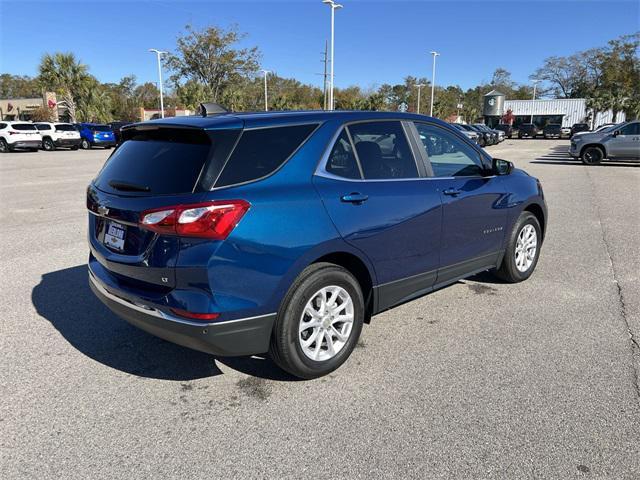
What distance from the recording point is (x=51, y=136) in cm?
3086

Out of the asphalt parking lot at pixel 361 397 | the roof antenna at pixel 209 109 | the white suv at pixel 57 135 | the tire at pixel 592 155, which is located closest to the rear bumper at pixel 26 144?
the white suv at pixel 57 135

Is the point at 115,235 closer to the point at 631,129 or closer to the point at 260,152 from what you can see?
the point at 260,152

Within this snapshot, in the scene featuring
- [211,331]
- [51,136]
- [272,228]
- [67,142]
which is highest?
[51,136]

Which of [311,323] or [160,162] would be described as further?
[311,323]

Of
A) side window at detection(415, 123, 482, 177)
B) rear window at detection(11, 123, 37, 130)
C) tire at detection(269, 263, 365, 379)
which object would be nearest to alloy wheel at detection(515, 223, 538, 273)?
side window at detection(415, 123, 482, 177)

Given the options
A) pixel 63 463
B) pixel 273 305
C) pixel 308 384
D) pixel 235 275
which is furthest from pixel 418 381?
pixel 63 463

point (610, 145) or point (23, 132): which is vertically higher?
point (23, 132)

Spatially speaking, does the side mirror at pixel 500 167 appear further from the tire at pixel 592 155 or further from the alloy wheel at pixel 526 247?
the tire at pixel 592 155

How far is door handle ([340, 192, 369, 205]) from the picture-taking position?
3246mm

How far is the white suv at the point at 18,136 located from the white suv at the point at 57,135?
0.93 m

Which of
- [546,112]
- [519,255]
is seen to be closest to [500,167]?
[519,255]

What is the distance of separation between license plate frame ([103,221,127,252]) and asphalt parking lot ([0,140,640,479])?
92cm

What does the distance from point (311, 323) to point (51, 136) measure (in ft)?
109

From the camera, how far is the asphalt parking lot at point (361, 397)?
2500 millimetres
